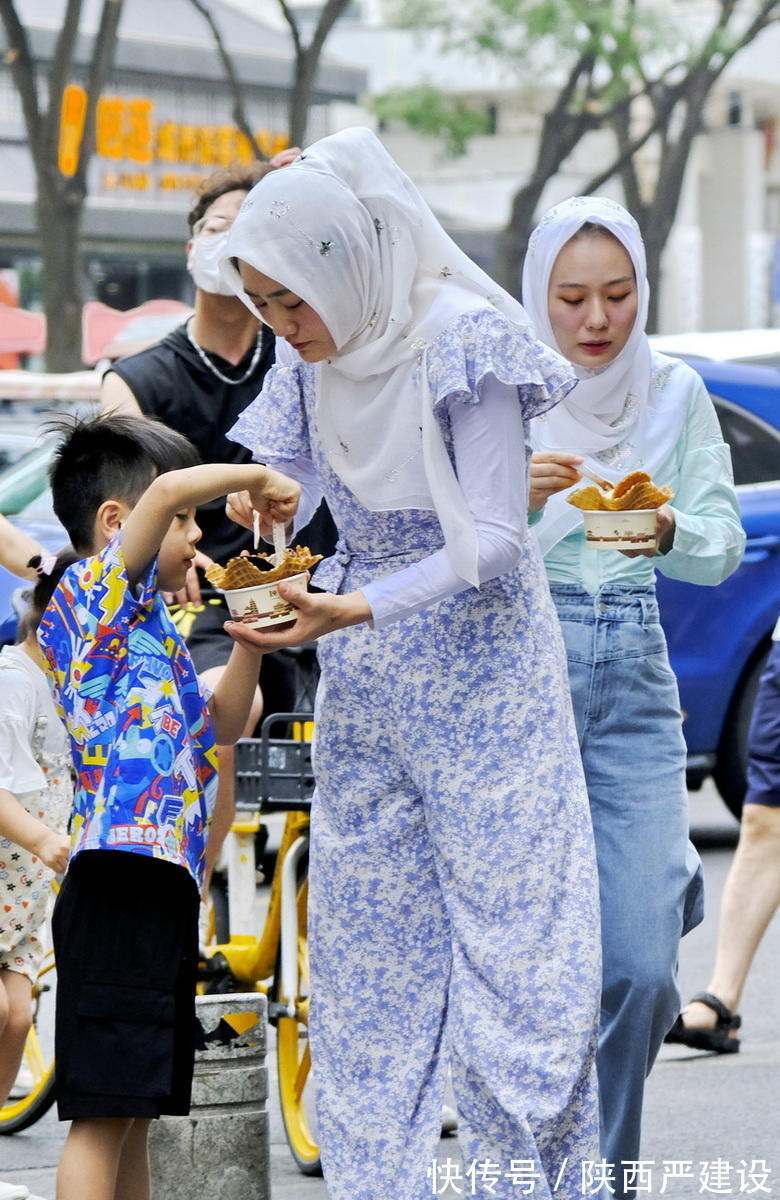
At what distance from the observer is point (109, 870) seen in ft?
10.3

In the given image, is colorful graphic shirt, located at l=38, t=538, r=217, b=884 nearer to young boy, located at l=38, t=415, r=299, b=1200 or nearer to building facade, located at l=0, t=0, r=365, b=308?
young boy, located at l=38, t=415, r=299, b=1200

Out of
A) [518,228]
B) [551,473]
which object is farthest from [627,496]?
[518,228]

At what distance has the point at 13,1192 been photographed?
3.87m

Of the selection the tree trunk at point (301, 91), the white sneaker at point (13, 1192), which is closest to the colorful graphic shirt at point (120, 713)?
the white sneaker at point (13, 1192)

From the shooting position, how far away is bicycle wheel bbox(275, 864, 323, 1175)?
4.41m

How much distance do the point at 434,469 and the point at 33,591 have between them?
1.02m

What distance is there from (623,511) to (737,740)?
456 centimetres

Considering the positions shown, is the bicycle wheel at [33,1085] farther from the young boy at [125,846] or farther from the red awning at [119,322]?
the red awning at [119,322]

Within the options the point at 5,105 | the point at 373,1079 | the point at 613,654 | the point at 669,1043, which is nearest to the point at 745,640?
the point at 669,1043

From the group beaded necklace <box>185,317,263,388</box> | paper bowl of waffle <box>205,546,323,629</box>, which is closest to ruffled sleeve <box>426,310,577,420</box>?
paper bowl of waffle <box>205,546,323,629</box>

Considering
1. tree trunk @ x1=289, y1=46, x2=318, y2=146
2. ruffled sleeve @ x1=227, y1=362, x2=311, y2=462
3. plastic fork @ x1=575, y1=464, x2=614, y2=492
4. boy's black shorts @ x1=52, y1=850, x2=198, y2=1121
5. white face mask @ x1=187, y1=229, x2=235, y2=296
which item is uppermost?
tree trunk @ x1=289, y1=46, x2=318, y2=146

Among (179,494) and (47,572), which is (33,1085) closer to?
(47,572)

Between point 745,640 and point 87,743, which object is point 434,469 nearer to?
point 87,743

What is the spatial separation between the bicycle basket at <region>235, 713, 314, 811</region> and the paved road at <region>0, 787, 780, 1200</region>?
33.0 inches
